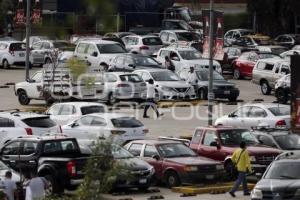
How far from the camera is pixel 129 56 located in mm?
44125

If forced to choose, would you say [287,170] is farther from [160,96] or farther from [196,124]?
[160,96]

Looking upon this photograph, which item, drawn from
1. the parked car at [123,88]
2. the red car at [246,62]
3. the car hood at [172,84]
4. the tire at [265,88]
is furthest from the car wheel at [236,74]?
the parked car at [123,88]

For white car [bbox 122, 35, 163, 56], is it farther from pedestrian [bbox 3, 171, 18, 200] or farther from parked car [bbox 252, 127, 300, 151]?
pedestrian [bbox 3, 171, 18, 200]

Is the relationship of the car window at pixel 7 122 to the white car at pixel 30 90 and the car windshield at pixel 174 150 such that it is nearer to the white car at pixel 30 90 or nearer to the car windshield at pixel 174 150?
the car windshield at pixel 174 150

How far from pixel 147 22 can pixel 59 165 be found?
49.3m

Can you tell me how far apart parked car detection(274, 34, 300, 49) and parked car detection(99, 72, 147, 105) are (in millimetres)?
24238

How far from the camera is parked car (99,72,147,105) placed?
3769 cm

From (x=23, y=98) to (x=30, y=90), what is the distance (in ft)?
2.45

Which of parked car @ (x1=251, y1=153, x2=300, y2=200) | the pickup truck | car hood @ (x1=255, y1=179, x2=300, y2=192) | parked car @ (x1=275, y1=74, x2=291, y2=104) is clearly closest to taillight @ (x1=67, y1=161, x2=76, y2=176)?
the pickup truck

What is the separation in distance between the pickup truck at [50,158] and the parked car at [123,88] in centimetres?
1546

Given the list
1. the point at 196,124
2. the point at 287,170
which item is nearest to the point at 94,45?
the point at 196,124

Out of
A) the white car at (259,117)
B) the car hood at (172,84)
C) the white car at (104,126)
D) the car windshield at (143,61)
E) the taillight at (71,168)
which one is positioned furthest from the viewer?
the car windshield at (143,61)

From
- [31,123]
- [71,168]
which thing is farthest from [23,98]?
[71,168]

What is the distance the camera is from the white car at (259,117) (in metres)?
29.7
